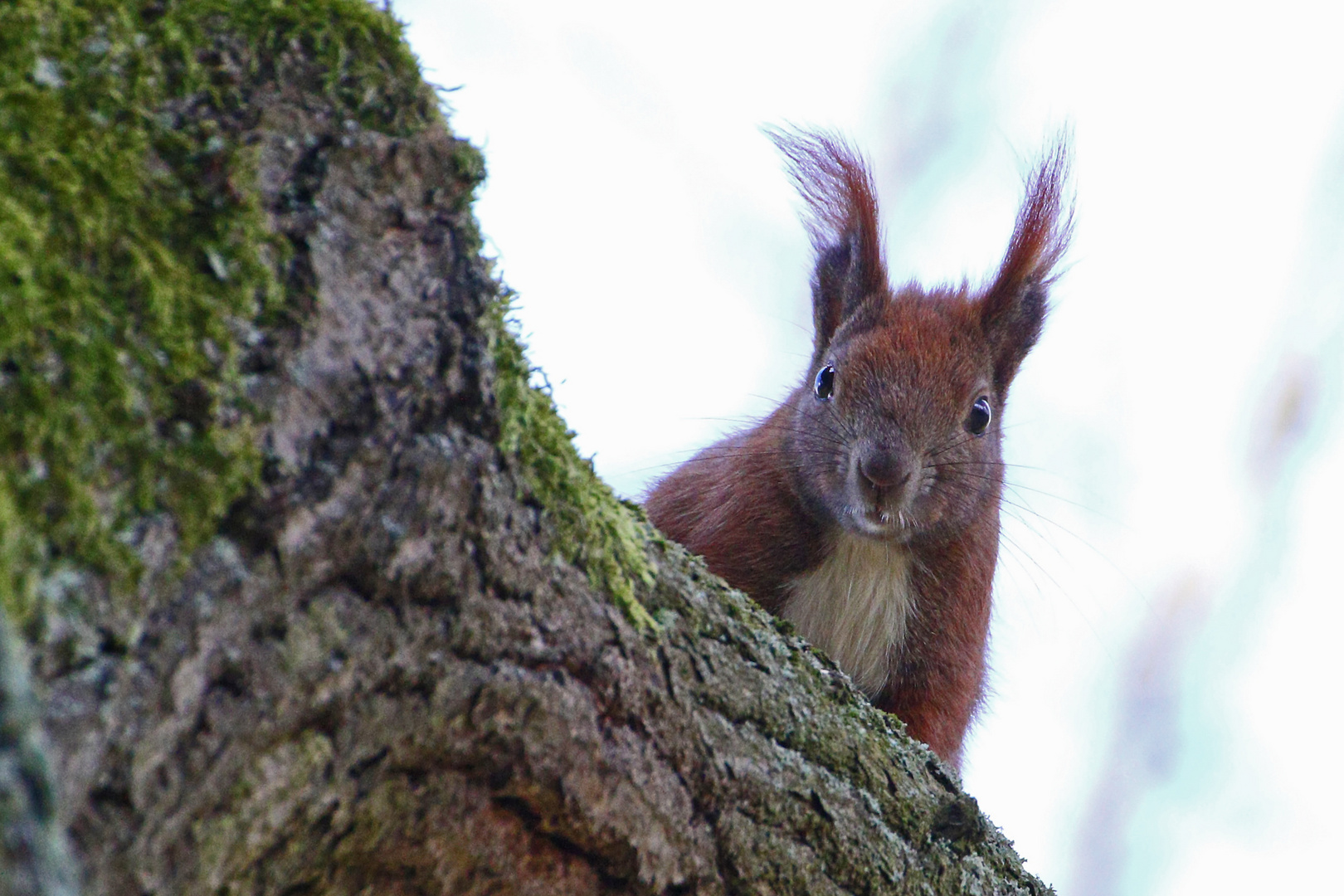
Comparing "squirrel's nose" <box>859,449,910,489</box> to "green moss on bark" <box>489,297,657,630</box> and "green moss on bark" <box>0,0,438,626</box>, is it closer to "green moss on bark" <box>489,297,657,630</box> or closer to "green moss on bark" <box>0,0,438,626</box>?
"green moss on bark" <box>489,297,657,630</box>

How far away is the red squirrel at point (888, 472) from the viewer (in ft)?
10.8

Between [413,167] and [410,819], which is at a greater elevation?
[413,167]

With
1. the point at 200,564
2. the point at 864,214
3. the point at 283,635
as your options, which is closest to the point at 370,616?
the point at 283,635

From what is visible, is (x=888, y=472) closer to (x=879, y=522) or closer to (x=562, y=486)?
(x=879, y=522)

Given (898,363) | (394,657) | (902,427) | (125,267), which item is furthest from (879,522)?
(125,267)

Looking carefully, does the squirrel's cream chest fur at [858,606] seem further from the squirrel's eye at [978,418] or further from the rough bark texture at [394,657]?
the rough bark texture at [394,657]

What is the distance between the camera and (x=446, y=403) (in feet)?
4.73

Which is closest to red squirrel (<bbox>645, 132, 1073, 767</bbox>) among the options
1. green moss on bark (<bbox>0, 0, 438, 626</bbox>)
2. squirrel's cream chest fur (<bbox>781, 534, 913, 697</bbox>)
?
squirrel's cream chest fur (<bbox>781, 534, 913, 697</bbox>)

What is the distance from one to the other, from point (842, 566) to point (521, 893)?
1.99 metres

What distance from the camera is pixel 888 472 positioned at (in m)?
3.12

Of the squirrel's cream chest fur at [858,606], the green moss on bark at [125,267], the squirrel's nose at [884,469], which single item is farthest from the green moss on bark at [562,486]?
the squirrel's cream chest fur at [858,606]

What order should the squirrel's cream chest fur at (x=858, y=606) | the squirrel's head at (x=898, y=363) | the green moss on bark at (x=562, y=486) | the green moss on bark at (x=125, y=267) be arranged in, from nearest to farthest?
the green moss on bark at (x=125, y=267) → the green moss on bark at (x=562, y=486) → the squirrel's head at (x=898, y=363) → the squirrel's cream chest fur at (x=858, y=606)

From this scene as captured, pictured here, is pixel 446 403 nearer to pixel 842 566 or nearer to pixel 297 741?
pixel 297 741

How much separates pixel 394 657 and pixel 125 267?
51 cm
